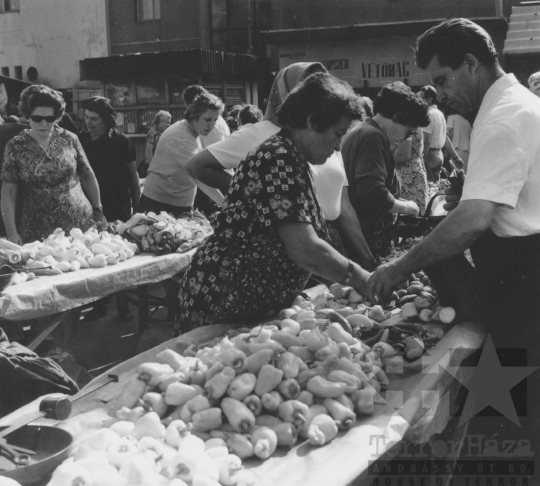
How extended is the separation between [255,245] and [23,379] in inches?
36.7

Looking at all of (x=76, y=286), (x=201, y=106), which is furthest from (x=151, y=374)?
(x=201, y=106)

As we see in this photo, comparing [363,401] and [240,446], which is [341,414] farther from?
[240,446]

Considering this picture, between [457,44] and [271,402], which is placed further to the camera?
[457,44]

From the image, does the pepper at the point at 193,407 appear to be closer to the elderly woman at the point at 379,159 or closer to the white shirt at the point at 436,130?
the elderly woman at the point at 379,159

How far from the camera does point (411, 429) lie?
6.05ft

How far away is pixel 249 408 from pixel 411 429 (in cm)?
46

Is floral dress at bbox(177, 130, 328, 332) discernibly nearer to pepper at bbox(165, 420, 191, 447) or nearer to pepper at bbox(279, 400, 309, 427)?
pepper at bbox(279, 400, 309, 427)

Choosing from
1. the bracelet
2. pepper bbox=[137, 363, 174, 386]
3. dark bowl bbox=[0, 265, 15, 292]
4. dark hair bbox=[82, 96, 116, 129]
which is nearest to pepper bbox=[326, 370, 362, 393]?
pepper bbox=[137, 363, 174, 386]

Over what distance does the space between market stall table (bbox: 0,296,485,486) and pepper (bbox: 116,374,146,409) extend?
0.21ft

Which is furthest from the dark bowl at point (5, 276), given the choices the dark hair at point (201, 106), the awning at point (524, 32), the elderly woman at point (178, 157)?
the awning at point (524, 32)

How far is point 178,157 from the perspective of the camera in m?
5.13

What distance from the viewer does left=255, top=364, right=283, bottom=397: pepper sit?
180 cm

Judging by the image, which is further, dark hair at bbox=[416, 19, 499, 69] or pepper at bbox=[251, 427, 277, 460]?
dark hair at bbox=[416, 19, 499, 69]

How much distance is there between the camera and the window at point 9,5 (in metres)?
19.1
